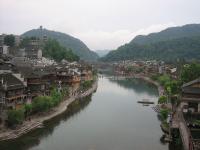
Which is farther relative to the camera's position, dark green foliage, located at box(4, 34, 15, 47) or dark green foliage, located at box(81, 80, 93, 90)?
dark green foliage, located at box(4, 34, 15, 47)

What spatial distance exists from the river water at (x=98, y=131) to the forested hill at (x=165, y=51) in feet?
329

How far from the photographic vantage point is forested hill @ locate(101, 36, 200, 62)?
148 m

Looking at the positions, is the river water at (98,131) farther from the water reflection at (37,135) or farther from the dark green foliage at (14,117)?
the dark green foliage at (14,117)

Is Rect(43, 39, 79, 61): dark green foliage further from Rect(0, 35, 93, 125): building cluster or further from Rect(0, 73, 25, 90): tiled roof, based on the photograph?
Rect(0, 73, 25, 90): tiled roof

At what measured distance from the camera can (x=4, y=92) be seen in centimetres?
3069

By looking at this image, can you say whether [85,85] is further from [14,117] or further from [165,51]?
[165,51]

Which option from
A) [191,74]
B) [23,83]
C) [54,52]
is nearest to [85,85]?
[191,74]

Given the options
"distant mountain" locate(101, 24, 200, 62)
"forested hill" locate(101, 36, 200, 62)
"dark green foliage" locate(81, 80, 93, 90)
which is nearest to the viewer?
"dark green foliage" locate(81, 80, 93, 90)

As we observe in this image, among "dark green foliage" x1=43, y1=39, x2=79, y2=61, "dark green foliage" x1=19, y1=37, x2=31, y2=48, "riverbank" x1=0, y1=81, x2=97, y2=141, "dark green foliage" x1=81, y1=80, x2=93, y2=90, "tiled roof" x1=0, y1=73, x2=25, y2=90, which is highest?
"dark green foliage" x1=19, y1=37, x2=31, y2=48

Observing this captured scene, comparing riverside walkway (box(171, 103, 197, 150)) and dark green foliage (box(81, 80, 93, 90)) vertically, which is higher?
dark green foliage (box(81, 80, 93, 90))

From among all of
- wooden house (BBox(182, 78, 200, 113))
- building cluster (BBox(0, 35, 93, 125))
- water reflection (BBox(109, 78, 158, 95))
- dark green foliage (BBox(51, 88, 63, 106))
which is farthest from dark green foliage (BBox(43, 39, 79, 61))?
wooden house (BBox(182, 78, 200, 113))

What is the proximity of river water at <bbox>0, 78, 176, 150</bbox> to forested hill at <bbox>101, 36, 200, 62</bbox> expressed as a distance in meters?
100

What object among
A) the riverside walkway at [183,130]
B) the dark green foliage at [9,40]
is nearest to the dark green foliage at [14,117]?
the riverside walkway at [183,130]

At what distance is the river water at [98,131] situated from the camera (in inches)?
1040
